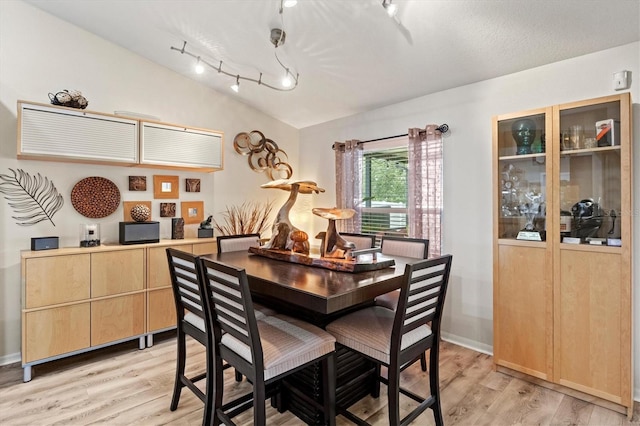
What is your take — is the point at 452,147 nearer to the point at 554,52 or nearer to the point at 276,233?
the point at 554,52

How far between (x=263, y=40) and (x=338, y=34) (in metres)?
0.64

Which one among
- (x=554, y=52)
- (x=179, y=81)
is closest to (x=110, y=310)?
(x=179, y=81)

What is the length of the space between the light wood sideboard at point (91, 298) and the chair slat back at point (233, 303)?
166 cm

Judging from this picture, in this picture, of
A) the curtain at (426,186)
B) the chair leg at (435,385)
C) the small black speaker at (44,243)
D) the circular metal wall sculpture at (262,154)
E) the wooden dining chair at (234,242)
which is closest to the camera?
the chair leg at (435,385)

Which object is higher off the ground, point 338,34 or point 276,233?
point 338,34

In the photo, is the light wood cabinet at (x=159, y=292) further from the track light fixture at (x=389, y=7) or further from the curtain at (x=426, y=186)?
the track light fixture at (x=389, y=7)

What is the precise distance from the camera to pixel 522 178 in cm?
A: 264

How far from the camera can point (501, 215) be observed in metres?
2.67

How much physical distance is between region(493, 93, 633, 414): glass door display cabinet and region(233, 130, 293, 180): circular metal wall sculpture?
8.86ft

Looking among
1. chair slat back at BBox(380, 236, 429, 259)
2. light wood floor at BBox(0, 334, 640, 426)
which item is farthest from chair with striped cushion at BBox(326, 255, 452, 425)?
chair slat back at BBox(380, 236, 429, 259)

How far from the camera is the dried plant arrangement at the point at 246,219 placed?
410 cm

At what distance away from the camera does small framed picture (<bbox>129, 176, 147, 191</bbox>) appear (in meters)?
3.40

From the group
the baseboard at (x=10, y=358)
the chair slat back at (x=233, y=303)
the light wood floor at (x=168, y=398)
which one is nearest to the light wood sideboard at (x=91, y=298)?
the light wood floor at (x=168, y=398)

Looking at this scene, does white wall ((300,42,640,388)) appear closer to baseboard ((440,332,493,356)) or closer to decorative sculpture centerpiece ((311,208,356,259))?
baseboard ((440,332,493,356))
